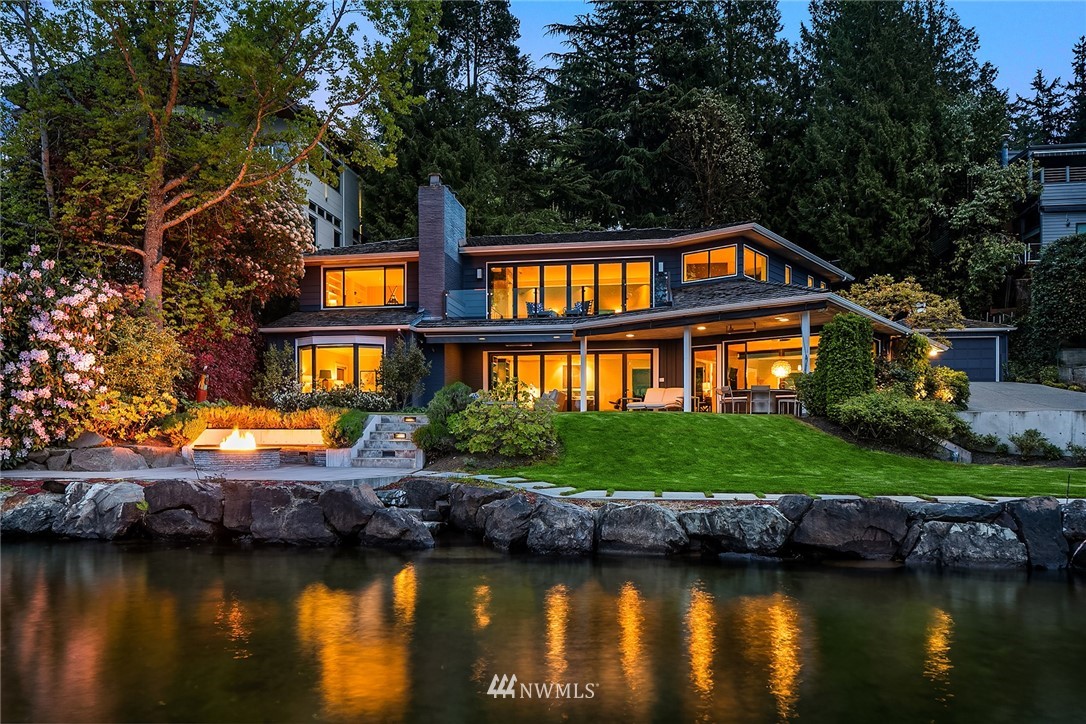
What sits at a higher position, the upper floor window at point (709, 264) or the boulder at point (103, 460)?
the upper floor window at point (709, 264)

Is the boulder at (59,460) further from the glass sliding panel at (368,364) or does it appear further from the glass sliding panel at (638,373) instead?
the glass sliding panel at (638,373)

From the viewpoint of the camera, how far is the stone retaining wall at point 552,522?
312 inches

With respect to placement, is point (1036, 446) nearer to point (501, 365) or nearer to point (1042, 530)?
point (1042, 530)

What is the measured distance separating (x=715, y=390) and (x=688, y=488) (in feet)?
35.7

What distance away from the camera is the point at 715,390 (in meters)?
20.0

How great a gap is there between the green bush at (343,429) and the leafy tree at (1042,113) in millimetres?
40957

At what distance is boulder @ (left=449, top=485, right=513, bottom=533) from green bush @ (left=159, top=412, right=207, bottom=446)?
22.1ft

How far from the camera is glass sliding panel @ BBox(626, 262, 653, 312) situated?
2119cm

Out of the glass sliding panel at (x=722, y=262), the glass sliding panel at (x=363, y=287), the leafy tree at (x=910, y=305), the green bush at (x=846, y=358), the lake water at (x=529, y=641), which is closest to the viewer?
the lake water at (x=529, y=641)

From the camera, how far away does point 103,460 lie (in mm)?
11633

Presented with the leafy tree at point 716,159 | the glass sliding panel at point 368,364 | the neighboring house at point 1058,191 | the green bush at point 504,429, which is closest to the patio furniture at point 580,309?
the glass sliding panel at point 368,364

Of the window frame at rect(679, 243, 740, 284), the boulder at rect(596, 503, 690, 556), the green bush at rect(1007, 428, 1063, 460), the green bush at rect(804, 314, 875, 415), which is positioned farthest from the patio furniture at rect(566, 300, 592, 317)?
the boulder at rect(596, 503, 690, 556)

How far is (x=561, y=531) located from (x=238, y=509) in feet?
14.7

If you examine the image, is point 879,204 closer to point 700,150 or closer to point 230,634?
point 700,150
